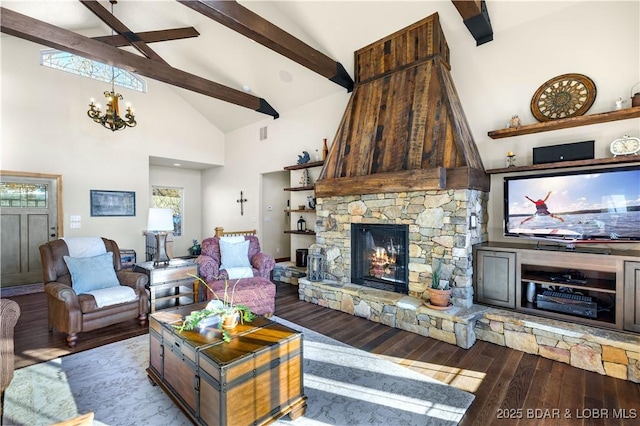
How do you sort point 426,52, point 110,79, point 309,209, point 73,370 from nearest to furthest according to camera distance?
point 73,370 < point 426,52 < point 309,209 < point 110,79

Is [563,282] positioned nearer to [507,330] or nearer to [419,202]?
[507,330]

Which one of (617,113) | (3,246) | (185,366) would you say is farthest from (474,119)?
(3,246)

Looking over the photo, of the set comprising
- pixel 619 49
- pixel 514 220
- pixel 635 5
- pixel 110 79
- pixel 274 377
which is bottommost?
pixel 274 377

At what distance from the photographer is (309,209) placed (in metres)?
5.86

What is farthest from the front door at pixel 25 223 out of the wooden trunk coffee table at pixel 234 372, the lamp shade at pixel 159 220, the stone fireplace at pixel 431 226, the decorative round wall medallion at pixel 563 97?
the decorative round wall medallion at pixel 563 97

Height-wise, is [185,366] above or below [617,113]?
below

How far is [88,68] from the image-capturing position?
6.13m

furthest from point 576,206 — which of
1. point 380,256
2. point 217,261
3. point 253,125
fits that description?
point 253,125

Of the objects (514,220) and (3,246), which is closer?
(514,220)

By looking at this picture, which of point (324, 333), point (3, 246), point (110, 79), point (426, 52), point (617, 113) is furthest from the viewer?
point (110, 79)

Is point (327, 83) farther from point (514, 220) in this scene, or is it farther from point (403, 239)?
point (514, 220)

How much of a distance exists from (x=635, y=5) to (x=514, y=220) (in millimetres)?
2375

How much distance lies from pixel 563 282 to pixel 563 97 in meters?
2.04

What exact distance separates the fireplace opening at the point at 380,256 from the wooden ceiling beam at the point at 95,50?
12.2ft
